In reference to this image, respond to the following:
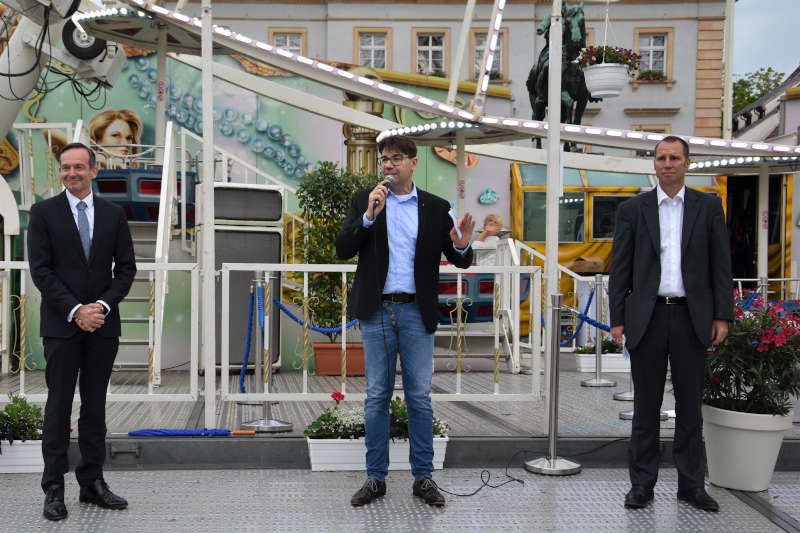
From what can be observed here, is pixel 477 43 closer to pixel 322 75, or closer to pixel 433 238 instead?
pixel 322 75

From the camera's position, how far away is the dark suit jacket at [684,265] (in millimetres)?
4266

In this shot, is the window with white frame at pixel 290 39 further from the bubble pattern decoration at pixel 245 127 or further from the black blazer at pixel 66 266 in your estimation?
the black blazer at pixel 66 266

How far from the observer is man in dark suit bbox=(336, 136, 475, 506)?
4.27m

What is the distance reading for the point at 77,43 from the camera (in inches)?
411

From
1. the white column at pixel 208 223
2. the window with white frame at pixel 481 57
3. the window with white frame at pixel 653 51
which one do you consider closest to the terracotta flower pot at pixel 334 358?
the white column at pixel 208 223

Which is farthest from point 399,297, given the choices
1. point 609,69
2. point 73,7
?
point 609,69

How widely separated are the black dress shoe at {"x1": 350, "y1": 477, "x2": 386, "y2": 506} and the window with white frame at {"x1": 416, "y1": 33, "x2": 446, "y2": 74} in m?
20.5

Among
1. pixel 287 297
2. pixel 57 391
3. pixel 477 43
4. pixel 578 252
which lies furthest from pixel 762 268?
pixel 477 43

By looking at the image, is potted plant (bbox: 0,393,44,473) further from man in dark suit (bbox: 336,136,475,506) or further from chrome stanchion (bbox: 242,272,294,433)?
man in dark suit (bbox: 336,136,475,506)

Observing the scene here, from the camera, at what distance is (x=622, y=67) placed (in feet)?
33.6

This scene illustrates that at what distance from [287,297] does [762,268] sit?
6.57 meters

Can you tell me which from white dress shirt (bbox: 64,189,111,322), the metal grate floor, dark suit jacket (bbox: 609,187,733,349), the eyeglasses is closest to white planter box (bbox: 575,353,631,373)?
the metal grate floor

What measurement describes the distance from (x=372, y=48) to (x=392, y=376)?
20.5 m

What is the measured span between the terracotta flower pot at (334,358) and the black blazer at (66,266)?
5.14m
